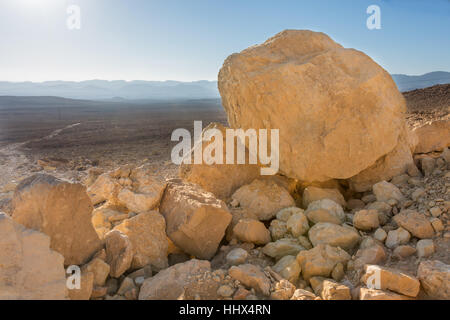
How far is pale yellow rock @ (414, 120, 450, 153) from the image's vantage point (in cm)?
466

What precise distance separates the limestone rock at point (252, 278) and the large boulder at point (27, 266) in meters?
1.31

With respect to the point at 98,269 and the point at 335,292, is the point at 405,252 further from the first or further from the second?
the point at 98,269

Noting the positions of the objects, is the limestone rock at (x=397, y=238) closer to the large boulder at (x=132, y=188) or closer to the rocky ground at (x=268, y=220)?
the rocky ground at (x=268, y=220)

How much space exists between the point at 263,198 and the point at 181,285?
6.25ft

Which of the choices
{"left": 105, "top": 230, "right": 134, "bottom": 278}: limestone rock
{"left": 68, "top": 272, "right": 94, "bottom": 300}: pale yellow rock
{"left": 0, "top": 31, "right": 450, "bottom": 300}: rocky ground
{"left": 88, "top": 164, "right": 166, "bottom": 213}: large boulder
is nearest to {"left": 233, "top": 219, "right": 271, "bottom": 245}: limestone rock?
{"left": 0, "top": 31, "right": 450, "bottom": 300}: rocky ground

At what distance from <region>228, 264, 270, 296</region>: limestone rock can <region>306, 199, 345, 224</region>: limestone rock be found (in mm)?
1291

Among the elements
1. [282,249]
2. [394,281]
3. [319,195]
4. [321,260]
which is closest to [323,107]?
[319,195]

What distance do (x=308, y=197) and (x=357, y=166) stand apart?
0.77 m

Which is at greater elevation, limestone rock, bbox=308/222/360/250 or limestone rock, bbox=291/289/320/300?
limestone rock, bbox=308/222/360/250

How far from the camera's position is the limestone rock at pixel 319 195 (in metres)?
4.29

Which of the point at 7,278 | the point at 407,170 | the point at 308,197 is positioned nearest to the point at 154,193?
the point at 7,278

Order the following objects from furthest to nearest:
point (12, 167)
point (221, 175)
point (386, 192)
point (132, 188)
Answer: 1. point (12, 167)
2. point (221, 175)
3. point (386, 192)
4. point (132, 188)

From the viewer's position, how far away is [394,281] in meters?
2.32

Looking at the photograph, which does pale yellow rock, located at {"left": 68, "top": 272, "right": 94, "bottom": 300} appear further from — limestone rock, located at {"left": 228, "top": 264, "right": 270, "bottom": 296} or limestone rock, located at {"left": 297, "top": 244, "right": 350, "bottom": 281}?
limestone rock, located at {"left": 297, "top": 244, "right": 350, "bottom": 281}
